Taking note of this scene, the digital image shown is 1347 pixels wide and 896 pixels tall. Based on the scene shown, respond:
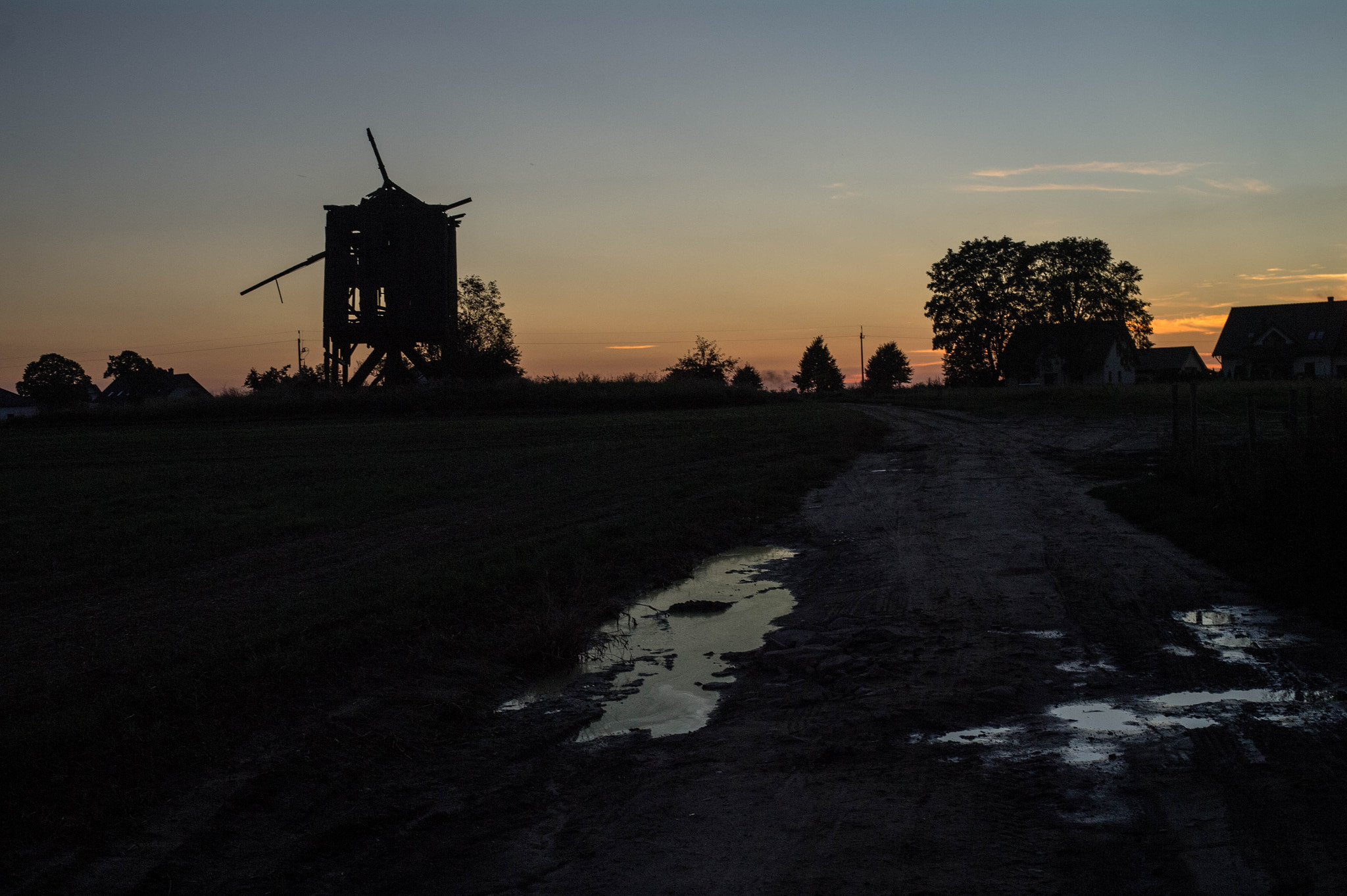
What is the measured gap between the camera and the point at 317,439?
30000mm

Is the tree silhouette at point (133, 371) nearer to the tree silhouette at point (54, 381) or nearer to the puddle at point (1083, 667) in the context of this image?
the tree silhouette at point (54, 381)

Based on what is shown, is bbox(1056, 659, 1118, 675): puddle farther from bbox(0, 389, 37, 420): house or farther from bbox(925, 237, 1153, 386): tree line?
bbox(0, 389, 37, 420): house

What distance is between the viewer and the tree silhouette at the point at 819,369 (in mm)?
142375

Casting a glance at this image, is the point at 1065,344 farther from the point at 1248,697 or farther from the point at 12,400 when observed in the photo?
the point at 12,400

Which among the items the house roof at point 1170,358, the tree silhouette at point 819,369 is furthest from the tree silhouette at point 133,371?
the house roof at point 1170,358

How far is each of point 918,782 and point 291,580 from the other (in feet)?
24.0

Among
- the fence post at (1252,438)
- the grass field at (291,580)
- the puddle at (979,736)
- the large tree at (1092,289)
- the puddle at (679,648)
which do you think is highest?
the large tree at (1092,289)

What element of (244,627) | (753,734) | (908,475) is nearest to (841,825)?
(753,734)

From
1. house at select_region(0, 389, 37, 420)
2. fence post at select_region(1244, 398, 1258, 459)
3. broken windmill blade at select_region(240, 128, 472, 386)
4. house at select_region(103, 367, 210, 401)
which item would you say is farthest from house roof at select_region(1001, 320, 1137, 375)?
house at select_region(0, 389, 37, 420)

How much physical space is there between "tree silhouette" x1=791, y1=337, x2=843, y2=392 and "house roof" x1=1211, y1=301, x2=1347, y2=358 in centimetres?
6689

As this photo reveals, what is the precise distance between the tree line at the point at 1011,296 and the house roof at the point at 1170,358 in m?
38.8

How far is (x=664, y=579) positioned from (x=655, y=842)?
621 centimetres

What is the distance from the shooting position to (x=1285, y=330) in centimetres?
7331

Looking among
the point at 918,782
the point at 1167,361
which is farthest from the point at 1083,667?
the point at 1167,361
